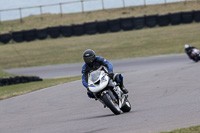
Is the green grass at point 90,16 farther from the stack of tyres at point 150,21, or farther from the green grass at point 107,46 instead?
the stack of tyres at point 150,21

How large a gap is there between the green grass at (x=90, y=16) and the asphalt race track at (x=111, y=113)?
2449 cm

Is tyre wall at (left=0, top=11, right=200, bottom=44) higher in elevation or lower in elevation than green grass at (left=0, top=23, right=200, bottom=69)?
higher

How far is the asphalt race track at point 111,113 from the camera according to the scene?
719 centimetres

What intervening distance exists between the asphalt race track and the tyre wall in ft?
58.4

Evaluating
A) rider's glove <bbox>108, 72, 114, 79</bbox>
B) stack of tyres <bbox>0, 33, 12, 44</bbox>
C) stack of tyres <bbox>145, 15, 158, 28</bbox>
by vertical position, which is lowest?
stack of tyres <bbox>0, 33, 12, 44</bbox>

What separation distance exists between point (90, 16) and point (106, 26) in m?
8.73

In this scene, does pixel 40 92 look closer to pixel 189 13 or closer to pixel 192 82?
pixel 192 82

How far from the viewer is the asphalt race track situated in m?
7.19

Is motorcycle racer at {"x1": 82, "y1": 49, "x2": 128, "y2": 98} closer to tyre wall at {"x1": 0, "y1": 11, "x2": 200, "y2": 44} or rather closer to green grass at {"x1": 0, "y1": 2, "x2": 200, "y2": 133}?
green grass at {"x1": 0, "y1": 2, "x2": 200, "y2": 133}

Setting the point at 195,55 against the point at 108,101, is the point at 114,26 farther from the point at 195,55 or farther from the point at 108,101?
the point at 108,101

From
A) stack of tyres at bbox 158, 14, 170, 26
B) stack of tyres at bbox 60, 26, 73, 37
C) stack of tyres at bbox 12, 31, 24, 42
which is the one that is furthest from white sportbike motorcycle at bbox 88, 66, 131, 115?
stack of tyres at bbox 12, 31, 24, 42

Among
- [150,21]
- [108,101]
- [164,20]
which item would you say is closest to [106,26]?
[150,21]

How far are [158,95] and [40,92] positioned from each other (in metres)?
4.54

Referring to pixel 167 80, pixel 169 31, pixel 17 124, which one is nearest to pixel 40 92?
pixel 167 80
